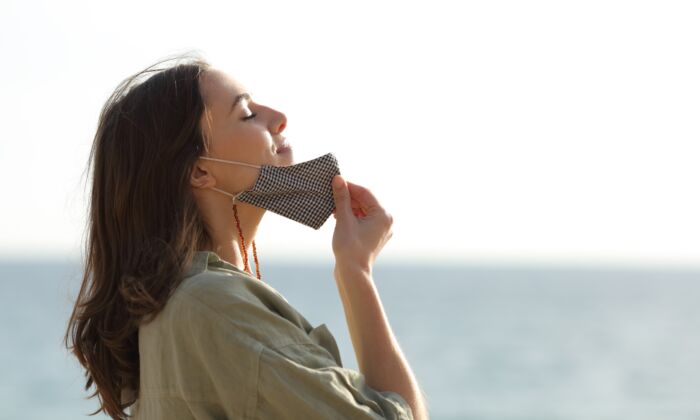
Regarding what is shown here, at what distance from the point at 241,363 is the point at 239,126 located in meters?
0.79

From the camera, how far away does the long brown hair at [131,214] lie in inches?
118

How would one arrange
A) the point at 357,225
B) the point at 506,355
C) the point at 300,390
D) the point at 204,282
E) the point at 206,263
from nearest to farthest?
the point at 300,390 → the point at 204,282 → the point at 206,263 → the point at 357,225 → the point at 506,355

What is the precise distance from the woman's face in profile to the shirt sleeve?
0.65m

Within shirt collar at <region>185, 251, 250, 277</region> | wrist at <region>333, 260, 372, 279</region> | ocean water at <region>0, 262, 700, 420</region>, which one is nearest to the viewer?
shirt collar at <region>185, 251, 250, 277</region>

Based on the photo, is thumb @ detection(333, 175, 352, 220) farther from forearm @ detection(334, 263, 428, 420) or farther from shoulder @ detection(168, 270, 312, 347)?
shoulder @ detection(168, 270, 312, 347)

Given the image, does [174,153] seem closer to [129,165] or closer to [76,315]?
[129,165]

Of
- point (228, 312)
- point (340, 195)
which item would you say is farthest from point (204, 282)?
point (340, 195)

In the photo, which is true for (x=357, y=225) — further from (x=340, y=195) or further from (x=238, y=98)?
(x=238, y=98)

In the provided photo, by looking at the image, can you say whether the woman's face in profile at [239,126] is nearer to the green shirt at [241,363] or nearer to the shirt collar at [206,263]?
the shirt collar at [206,263]

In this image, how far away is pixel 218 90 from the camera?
3.25m

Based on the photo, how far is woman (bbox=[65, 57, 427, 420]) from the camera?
8.99ft

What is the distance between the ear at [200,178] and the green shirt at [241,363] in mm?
341

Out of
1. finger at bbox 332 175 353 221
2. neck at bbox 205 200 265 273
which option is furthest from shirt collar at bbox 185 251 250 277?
finger at bbox 332 175 353 221

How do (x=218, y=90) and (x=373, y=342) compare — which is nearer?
(x=373, y=342)
